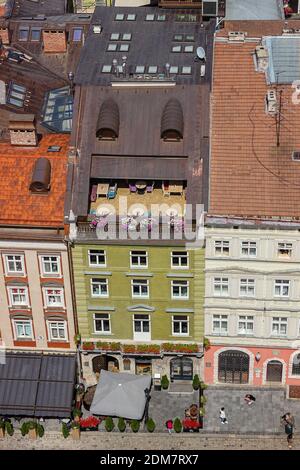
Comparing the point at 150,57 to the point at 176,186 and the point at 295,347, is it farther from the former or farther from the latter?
the point at 295,347

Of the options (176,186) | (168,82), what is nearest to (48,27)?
(168,82)

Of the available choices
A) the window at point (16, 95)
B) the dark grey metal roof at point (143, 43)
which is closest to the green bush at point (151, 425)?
the dark grey metal roof at point (143, 43)

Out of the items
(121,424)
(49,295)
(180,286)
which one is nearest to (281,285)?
(180,286)

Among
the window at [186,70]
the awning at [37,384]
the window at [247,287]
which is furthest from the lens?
the window at [186,70]

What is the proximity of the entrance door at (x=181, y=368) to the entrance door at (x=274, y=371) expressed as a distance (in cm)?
741

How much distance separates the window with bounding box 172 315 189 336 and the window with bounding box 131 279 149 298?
3.72m

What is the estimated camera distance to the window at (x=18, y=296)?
264ft

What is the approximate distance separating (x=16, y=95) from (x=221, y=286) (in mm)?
29682

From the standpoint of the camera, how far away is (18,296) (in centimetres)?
8100

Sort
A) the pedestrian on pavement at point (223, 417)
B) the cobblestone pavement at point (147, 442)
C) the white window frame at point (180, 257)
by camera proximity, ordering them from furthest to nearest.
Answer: the pedestrian on pavement at point (223, 417)
the cobblestone pavement at point (147, 442)
the white window frame at point (180, 257)

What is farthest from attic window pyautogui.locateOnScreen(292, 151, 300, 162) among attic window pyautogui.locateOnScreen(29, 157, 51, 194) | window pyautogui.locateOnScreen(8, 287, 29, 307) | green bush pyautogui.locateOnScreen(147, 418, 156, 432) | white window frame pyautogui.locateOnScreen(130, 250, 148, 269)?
green bush pyautogui.locateOnScreen(147, 418, 156, 432)

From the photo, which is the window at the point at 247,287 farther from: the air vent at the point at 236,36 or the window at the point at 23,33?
the window at the point at 23,33

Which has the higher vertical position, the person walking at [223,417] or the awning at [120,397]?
the awning at [120,397]

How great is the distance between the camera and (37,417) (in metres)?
82.2
